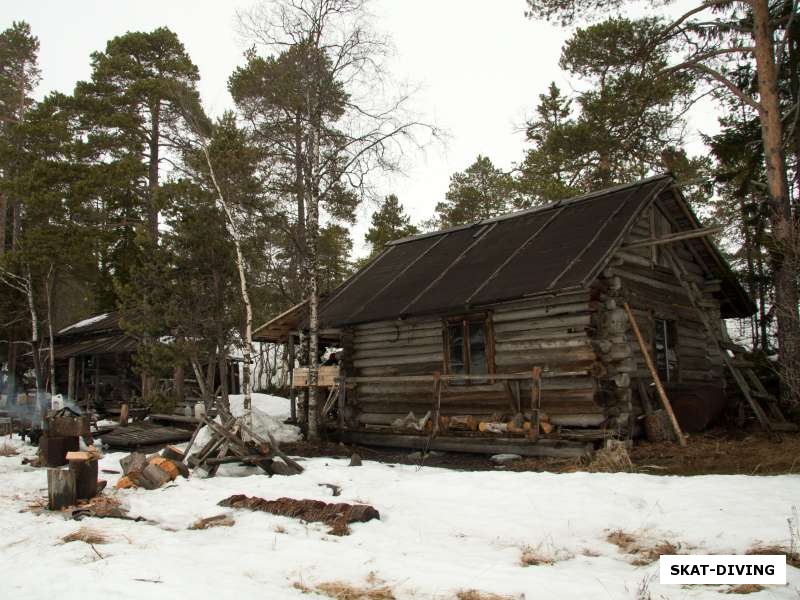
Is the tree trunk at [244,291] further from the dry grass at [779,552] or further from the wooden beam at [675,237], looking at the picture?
the dry grass at [779,552]

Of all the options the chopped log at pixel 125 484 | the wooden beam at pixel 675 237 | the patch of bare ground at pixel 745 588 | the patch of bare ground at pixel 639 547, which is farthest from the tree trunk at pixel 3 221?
the patch of bare ground at pixel 745 588

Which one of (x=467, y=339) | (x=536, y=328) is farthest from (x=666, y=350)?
(x=467, y=339)

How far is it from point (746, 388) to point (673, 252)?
4128 millimetres

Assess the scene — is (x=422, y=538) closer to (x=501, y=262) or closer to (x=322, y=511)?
(x=322, y=511)

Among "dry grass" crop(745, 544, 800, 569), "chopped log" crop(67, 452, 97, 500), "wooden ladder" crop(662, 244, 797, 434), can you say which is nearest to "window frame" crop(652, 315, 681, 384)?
"wooden ladder" crop(662, 244, 797, 434)

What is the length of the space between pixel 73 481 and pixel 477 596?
6.05 meters

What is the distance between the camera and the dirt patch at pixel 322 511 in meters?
6.84

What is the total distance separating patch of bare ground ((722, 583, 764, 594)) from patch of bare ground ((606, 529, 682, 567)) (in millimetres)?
819

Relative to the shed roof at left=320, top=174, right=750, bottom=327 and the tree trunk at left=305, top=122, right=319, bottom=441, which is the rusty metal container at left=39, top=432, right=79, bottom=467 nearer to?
the tree trunk at left=305, top=122, right=319, bottom=441

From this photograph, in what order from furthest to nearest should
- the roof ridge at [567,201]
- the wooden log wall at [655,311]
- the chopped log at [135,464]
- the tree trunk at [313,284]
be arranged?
the tree trunk at [313,284] < the roof ridge at [567,201] < the wooden log wall at [655,311] < the chopped log at [135,464]

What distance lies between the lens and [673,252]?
48.9 feet

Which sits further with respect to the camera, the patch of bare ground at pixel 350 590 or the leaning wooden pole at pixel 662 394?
the leaning wooden pole at pixel 662 394

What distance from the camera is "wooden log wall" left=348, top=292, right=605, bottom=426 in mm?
11562

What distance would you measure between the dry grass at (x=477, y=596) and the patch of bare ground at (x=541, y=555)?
2.90ft
